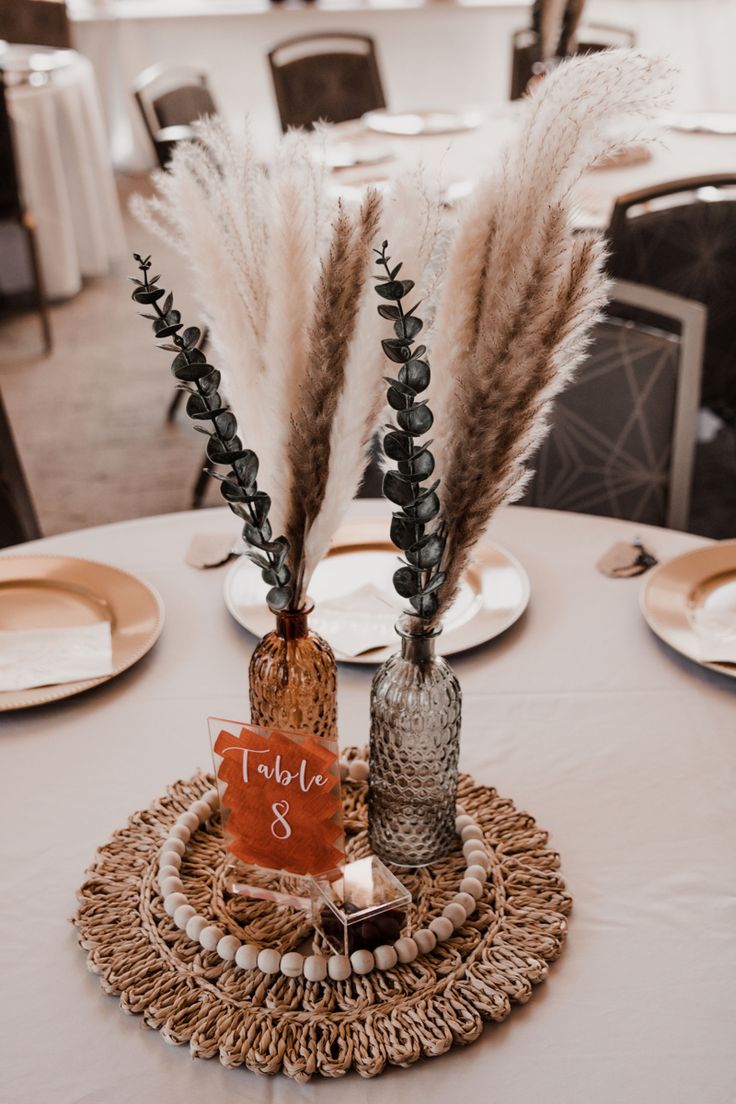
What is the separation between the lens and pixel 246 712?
3.57 feet

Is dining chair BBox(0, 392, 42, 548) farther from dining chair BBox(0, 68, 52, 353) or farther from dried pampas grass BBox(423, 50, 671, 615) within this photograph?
dining chair BBox(0, 68, 52, 353)

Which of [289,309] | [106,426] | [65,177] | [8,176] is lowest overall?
[106,426]

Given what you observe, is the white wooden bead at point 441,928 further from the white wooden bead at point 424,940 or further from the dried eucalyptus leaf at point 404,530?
the dried eucalyptus leaf at point 404,530

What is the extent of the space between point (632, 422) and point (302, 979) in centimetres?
114

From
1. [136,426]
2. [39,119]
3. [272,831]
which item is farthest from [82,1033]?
[39,119]

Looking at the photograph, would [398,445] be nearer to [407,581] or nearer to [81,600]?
[407,581]

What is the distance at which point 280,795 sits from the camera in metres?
0.82

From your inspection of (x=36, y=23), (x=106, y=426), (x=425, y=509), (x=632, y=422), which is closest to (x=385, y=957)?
(x=425, y=509)

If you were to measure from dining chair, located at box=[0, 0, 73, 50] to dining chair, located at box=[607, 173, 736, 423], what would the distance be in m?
3.60

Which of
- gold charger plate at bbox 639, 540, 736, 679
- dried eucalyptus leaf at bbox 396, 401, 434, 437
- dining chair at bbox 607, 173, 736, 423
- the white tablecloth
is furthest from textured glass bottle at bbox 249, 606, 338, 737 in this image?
the white tablecloth

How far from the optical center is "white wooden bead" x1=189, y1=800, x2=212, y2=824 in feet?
3.12

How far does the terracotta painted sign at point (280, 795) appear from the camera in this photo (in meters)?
0.80

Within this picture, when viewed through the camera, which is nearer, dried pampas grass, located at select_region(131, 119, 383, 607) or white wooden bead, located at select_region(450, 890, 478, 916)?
dried pampas grass, located at select_region(131, 119, 383, 607)

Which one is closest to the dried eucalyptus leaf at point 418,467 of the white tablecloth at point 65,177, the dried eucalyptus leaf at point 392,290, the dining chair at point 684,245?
the dried eucalyptus leaf at point 392,290
